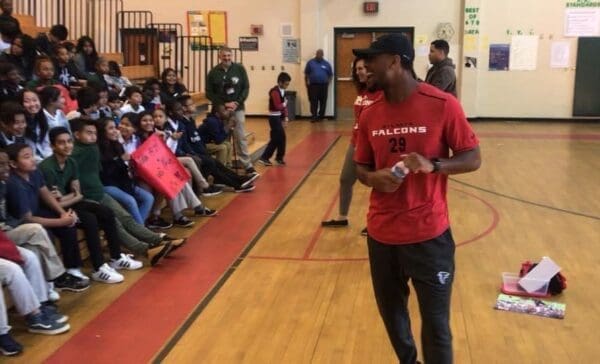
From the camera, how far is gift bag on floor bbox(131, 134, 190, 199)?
573cm

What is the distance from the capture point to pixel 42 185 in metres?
4.30

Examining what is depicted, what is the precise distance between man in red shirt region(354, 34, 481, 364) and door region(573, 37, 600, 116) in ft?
43.1

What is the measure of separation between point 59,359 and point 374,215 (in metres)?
1.97

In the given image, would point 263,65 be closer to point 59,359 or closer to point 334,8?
point 334,8

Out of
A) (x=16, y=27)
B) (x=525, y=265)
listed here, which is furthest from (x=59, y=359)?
(x=16, y=27)

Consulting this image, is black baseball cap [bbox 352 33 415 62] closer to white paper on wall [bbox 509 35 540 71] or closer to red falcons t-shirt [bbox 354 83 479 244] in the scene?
red falcons t-shirt [bbox 354 83 479 244]

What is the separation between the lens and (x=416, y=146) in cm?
249

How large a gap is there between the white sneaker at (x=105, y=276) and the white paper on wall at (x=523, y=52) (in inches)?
477

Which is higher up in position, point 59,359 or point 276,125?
point 276,125

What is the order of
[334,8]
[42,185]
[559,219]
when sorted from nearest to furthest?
[42,185]
[559,219]
[334,8]

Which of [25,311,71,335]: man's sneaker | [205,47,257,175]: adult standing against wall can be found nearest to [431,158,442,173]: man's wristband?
[25,311,71,335]: man's sneaker

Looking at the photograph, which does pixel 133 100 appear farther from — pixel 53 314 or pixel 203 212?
pixel 53 314

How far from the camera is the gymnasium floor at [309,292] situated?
11.5ft

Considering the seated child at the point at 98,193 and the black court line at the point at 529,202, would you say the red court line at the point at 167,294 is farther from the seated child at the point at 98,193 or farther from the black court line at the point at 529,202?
the black court line at the point at 529,202
